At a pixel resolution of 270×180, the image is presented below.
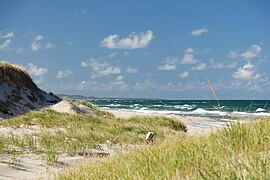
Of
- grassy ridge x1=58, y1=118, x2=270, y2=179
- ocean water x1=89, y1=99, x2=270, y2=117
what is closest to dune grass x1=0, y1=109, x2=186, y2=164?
ocean water x1=89, y1=99, x2=270, y2=117

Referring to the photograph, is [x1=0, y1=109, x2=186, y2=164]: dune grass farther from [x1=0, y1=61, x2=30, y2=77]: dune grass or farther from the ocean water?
[x1=0, y1=61, x2=30, y2=77]: dune grass

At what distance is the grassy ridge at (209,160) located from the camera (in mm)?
2863

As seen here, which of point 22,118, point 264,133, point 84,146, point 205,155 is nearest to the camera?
point 205,155

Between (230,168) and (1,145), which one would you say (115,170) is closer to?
(230,168)

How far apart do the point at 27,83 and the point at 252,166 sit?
26019mm

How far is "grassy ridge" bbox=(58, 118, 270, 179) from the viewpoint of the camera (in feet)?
9.39

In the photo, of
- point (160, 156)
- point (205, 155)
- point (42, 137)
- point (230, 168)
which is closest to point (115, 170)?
point (160, 156)

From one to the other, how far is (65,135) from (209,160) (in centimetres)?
880

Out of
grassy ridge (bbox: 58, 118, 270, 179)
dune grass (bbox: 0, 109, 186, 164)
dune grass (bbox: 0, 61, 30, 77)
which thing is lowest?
dune grass (bbox: 0, 109, 186, 164)

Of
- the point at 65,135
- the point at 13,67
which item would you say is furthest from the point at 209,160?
the point at 13,67

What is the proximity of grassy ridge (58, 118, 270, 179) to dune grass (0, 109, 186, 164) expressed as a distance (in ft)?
12.2

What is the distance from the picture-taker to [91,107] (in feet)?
92.3

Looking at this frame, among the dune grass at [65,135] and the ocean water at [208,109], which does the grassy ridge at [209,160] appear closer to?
the ocean water at [208,109]

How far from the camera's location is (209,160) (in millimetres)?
3461
